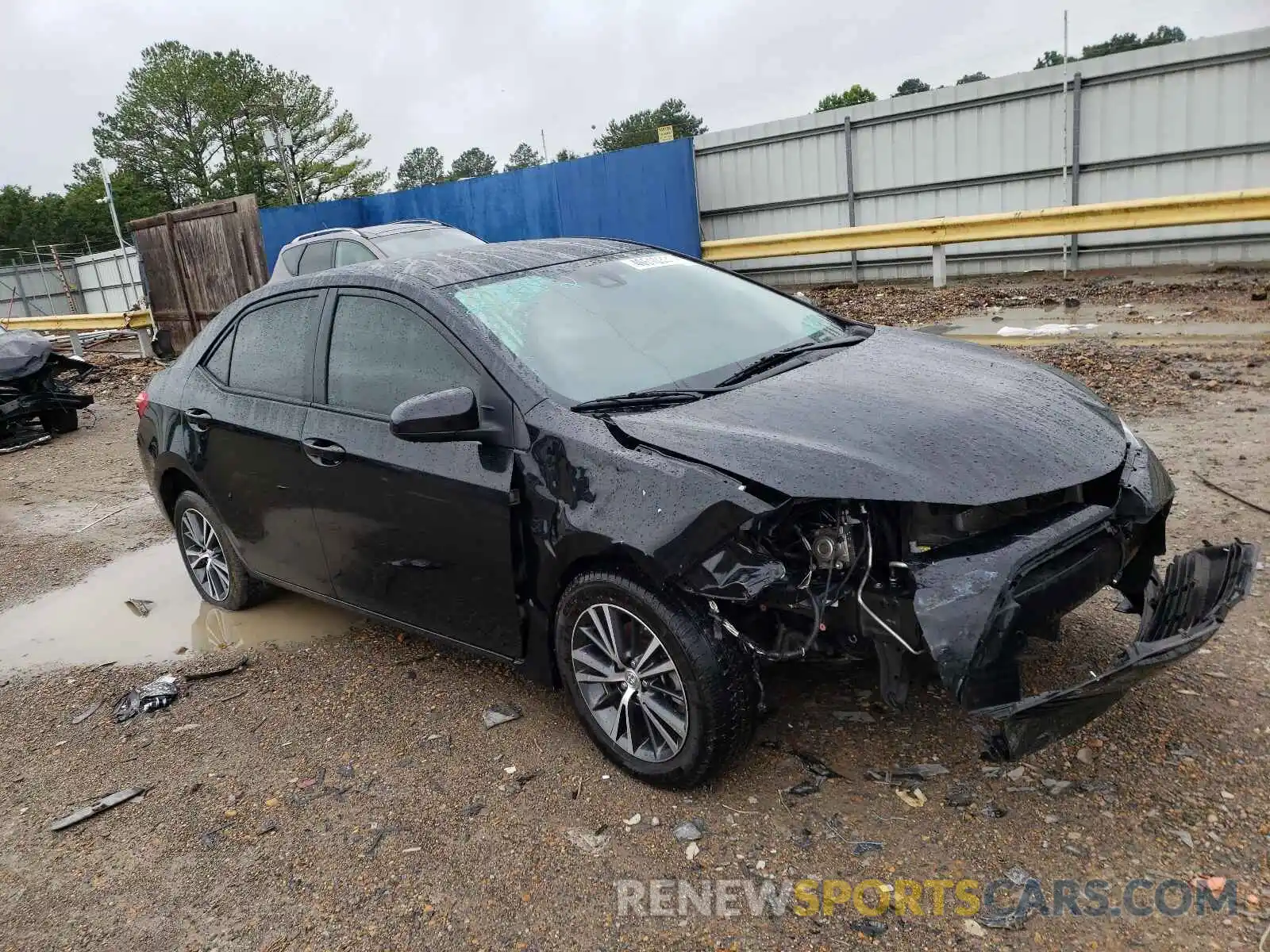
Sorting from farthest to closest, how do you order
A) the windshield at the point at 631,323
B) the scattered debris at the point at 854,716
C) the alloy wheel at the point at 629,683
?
the windshield at the point at 631,323 < the scattered debris at the point at 854,716 < the alloy wheel at the point at 629,683

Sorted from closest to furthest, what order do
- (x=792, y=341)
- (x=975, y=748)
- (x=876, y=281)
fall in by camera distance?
1. (x=975, y=748)
2. (x=792, y=341)
3. (x=876, y=281)

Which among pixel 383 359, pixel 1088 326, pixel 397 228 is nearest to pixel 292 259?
pixel 397 228

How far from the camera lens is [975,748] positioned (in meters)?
3.11

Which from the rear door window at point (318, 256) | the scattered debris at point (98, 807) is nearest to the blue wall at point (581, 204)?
the rear door window at point (318, 256)

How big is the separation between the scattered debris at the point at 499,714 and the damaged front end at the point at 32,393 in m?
A: 8.70

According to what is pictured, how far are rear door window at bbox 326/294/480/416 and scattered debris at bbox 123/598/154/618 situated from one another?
89.3 inches

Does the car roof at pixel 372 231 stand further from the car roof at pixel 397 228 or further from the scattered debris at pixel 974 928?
the scattered debris at pixel 974 928

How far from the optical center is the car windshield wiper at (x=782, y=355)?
138 inches

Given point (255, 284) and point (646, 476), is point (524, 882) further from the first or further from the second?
point (255, 284)

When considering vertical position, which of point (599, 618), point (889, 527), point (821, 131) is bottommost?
point (599, 618)

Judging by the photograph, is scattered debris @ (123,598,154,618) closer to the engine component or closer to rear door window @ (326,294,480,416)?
rear door window @ (326,294,480,416)

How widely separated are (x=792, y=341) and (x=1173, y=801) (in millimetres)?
2074

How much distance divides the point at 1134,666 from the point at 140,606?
4991mm

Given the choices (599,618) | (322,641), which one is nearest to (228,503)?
(322,641)
